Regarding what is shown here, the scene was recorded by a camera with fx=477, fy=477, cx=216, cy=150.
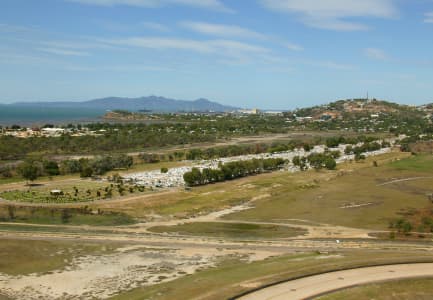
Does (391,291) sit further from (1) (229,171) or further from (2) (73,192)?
(1) (229,171)

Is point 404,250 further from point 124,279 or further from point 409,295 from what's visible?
point 124,279

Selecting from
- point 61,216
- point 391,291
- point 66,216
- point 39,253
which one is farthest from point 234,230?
point 391,291

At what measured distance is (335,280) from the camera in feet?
110

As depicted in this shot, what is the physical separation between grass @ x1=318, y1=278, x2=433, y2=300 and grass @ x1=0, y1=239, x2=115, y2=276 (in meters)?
22.7

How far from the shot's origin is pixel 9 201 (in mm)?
72000

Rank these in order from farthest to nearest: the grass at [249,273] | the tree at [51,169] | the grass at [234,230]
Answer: the tree at [51,169]
the grass at [234,230]
the grass at [249,273]

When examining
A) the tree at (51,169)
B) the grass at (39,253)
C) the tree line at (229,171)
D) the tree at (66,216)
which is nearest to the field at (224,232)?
the grass at (39,253)

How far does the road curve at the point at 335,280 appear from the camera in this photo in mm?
30594

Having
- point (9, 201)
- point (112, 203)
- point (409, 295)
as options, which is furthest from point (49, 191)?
point (409, 295)

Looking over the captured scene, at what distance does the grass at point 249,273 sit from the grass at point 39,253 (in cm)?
1056

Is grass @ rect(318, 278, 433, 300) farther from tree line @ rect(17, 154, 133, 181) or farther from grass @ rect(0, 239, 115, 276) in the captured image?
tree line @ rect(17, 154, 133, 181)

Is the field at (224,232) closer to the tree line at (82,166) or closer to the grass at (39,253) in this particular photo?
the grass at (39,253)

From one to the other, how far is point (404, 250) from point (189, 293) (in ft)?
74.7

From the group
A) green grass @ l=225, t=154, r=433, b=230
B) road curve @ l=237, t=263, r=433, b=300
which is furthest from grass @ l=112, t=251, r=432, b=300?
green grass @ l=225, t=154, r=433, b=230
